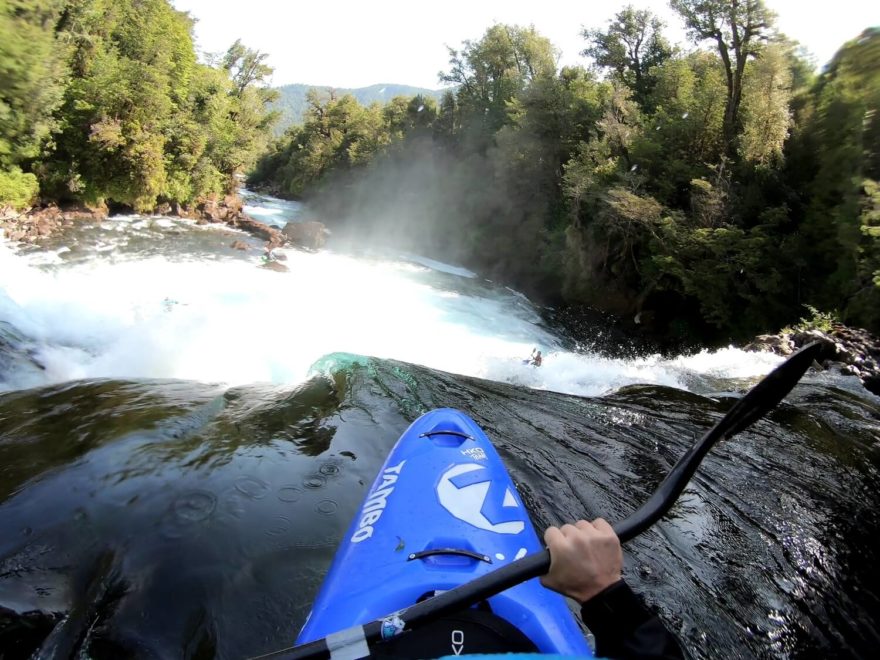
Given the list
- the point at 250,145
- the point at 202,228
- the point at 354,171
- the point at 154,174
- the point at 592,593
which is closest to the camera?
the point at 592,593

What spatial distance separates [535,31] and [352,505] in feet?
94.7

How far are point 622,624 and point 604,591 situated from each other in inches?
2.8

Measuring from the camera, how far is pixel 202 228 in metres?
17.9

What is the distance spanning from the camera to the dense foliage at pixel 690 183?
33.0ft

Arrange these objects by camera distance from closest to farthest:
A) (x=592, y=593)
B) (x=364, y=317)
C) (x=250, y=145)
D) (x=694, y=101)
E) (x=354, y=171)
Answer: (x=592, y=593) → (x=364, y=317) → (x=694, y=101) → (x=250, y=145) → (x=354, y=171)

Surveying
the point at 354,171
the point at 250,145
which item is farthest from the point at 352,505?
the point at 354,171

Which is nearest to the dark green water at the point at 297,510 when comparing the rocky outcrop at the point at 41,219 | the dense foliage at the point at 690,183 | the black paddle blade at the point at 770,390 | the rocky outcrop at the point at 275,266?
the black paddle blade at the point at 770,390

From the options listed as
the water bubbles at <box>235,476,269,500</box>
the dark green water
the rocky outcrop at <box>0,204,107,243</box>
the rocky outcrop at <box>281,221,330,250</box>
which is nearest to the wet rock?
the dark green water

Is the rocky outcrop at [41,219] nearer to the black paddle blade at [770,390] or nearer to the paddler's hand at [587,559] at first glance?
the paddler's hand at [587,559]

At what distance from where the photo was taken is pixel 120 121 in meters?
15.7

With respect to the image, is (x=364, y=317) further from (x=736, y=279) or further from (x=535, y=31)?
(x=535, y=31)

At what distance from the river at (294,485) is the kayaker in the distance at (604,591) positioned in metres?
1.54

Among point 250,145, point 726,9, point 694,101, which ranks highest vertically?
point 726,9

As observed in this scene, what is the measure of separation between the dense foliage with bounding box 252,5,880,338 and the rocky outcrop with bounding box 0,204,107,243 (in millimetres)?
14547
